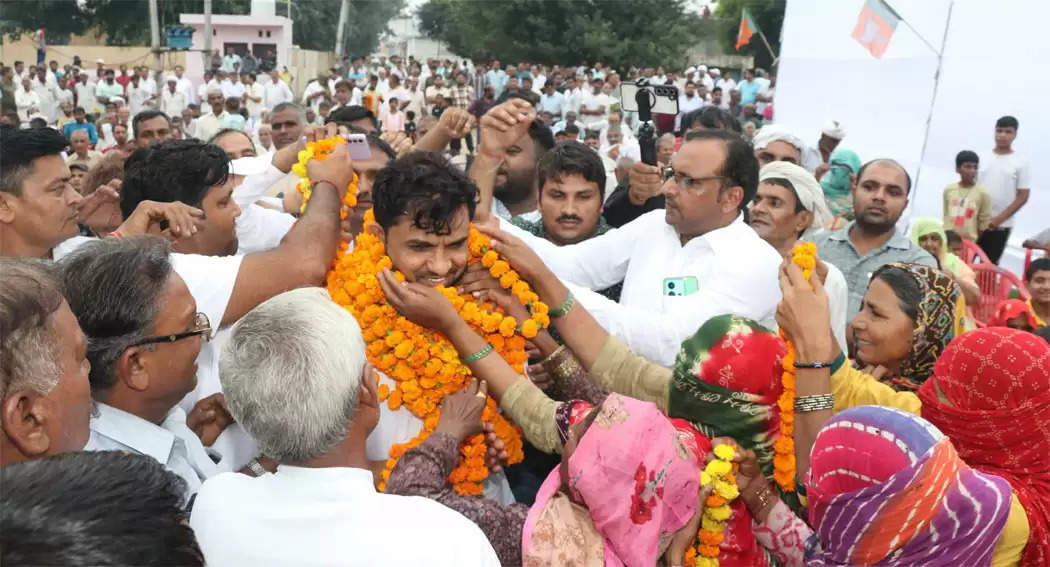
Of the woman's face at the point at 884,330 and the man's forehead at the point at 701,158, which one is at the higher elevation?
the man's forehead at the point at 701,158

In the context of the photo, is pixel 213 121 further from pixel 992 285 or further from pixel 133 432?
pixel 133 432

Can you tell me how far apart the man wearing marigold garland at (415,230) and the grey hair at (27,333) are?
Answer: 120cm

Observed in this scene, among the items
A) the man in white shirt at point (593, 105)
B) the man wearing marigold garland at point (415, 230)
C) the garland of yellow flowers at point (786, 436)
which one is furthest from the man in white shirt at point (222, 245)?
the man in white shirt at point (593, 105)

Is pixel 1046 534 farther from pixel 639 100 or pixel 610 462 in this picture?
pixel 639 100

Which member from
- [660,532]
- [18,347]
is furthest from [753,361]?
[18,347]

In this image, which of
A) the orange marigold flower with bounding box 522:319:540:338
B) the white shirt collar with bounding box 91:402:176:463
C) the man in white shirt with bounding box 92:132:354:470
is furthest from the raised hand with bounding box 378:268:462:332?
the white shirt collar with bounding box 91:402:176:463

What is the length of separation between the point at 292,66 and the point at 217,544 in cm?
3613

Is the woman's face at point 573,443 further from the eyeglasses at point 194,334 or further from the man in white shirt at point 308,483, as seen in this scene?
the eyeglasses at point 194,334

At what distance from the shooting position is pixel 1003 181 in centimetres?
916

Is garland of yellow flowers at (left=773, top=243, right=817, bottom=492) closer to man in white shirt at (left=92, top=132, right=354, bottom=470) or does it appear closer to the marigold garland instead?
man in white shirt at (left=92, top=132, right=354, bottom=470)

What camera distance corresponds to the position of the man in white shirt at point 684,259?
129 inches

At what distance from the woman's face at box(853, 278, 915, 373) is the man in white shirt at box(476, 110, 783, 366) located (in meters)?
0.41

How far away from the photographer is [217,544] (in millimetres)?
1816

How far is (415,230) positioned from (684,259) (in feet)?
4.28
